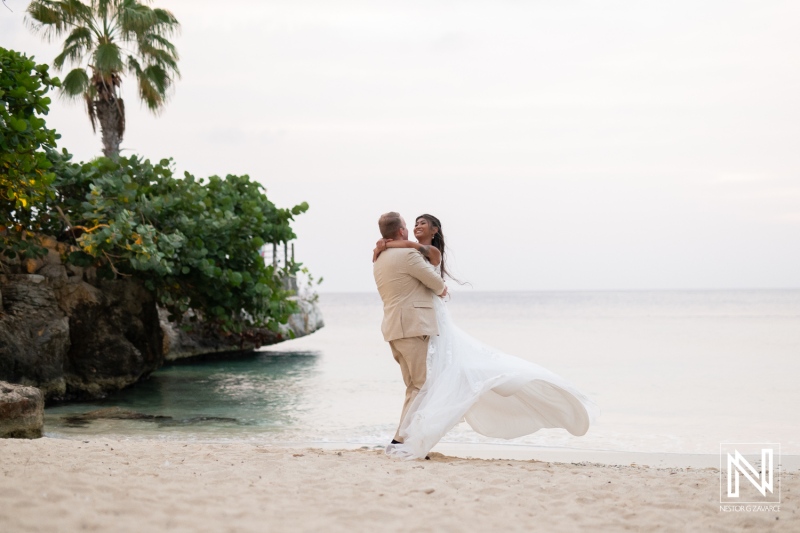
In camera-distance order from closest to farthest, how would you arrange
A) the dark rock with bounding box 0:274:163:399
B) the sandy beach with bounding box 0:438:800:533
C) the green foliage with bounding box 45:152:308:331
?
the sandy beach with bounding box 0:438:800:533, the dark rock with bounding box 0:274:163:399, the green foliage with bounding box 45:152:308:331

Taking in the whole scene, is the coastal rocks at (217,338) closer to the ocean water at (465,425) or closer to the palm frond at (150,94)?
the ocean water at (465,425)

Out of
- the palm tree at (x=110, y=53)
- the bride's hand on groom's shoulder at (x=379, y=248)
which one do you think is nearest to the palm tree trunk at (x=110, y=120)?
the palm tree at (x=110, y=53)

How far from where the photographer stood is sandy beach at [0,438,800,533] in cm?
454

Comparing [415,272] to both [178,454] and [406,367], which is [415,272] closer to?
[406,367]

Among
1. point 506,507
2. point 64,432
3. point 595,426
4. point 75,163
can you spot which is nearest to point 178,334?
point 75,163

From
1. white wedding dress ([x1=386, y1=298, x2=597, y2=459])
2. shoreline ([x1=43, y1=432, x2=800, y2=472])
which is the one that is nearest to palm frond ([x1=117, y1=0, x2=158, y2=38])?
shoreline ([x1=43, y1=432, x2=800, y2=472])

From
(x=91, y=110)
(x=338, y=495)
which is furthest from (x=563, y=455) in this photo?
(x=91, y=110)

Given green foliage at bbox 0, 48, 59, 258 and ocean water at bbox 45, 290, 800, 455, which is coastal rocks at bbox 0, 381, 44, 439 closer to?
ocean water at bbox 45, 290, 800, 455

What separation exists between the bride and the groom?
9cm

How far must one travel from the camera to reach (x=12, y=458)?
6016 mm

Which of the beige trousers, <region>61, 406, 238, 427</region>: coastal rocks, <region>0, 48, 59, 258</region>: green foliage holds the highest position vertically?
<region>0, 48, 59, 258</region>: green foliage

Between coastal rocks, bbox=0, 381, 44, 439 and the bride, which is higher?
the bride

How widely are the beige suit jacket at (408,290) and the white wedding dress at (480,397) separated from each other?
220 mm

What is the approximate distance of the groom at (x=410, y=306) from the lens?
685cm
